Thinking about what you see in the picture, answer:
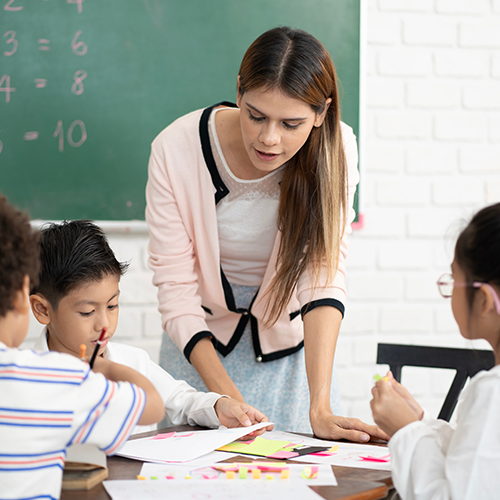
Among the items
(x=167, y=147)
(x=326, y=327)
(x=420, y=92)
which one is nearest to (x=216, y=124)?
(x=167, y=147)

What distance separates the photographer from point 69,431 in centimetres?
67

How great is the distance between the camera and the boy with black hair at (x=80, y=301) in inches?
46.7

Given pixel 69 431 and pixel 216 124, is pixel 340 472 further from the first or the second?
pixel 216 124

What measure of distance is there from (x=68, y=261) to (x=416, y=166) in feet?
4.46

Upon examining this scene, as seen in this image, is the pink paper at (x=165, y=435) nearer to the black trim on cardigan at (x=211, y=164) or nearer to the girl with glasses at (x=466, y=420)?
the girl with glasses at (x=466, y=420)

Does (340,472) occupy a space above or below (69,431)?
below

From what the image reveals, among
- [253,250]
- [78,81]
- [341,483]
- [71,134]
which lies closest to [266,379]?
[253,250]

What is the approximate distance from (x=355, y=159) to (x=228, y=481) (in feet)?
2.82

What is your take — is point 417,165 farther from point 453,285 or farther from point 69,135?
point 453,285

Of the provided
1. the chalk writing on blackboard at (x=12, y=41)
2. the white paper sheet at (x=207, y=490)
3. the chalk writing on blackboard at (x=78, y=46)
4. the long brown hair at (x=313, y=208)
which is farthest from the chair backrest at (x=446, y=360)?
the chalk writing on blackboard at (x=12, y=41)

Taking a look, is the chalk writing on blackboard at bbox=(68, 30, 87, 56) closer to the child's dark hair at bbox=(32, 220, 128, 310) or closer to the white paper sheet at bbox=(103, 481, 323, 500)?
the child's dark hair at bbox=(32, 220, 128, 310)

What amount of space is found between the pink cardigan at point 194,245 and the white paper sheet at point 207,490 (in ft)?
1.84

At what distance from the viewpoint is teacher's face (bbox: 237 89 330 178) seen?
1.16m

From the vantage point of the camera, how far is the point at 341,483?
792 mm
